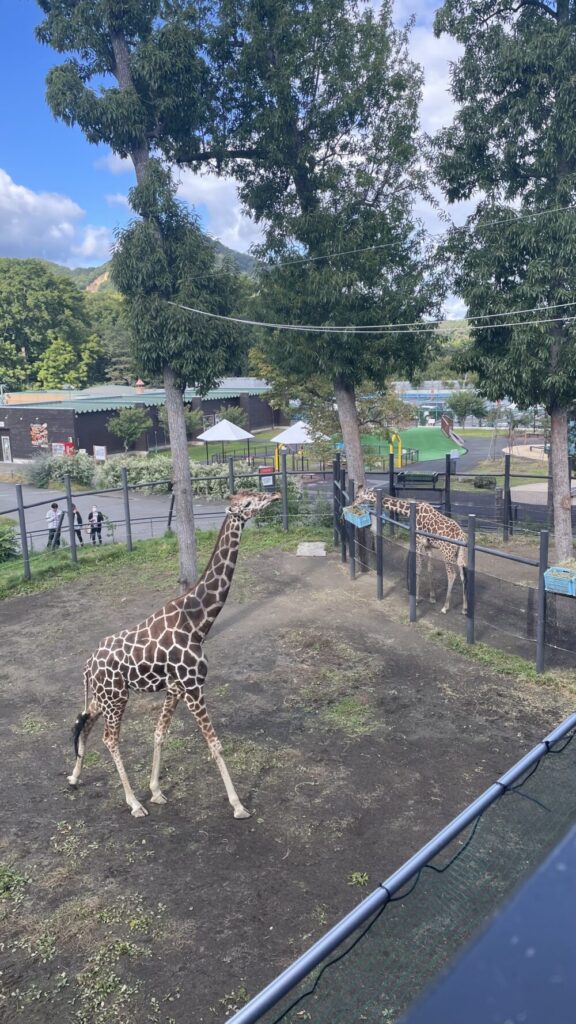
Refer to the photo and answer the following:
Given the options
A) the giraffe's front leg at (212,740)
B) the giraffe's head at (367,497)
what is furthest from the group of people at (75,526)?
the giraffe's front leg at (212,740)

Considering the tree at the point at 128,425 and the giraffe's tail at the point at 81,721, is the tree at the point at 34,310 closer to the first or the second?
the tree at the point at 128,425

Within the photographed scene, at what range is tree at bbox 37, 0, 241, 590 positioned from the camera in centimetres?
1173

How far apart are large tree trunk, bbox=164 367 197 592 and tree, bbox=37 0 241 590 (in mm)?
306

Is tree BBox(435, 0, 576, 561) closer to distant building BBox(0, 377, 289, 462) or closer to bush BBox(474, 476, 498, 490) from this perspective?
bush BBox(474, 476, 498, 490)

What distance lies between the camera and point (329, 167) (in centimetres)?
1430

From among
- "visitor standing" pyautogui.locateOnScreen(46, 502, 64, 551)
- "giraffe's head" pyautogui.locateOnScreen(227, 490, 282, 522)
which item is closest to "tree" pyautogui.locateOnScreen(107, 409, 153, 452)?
"visitor standing" pyautogui.locateOnScreen(46, 502, 64, 551)

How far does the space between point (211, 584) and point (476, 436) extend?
46514 millimetres

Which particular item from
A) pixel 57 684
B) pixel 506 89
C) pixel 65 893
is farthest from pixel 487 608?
pixel 506 89

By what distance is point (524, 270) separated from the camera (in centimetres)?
1201

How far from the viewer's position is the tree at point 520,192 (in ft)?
37.1

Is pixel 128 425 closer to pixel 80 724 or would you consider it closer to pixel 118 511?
pixel 118 511

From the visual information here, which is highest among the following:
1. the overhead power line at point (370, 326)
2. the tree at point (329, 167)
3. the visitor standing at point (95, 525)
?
the tree at point (329, 167)

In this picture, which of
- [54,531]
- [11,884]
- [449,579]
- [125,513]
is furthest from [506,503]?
[11,884]

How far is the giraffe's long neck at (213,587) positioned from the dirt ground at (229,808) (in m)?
1.60
